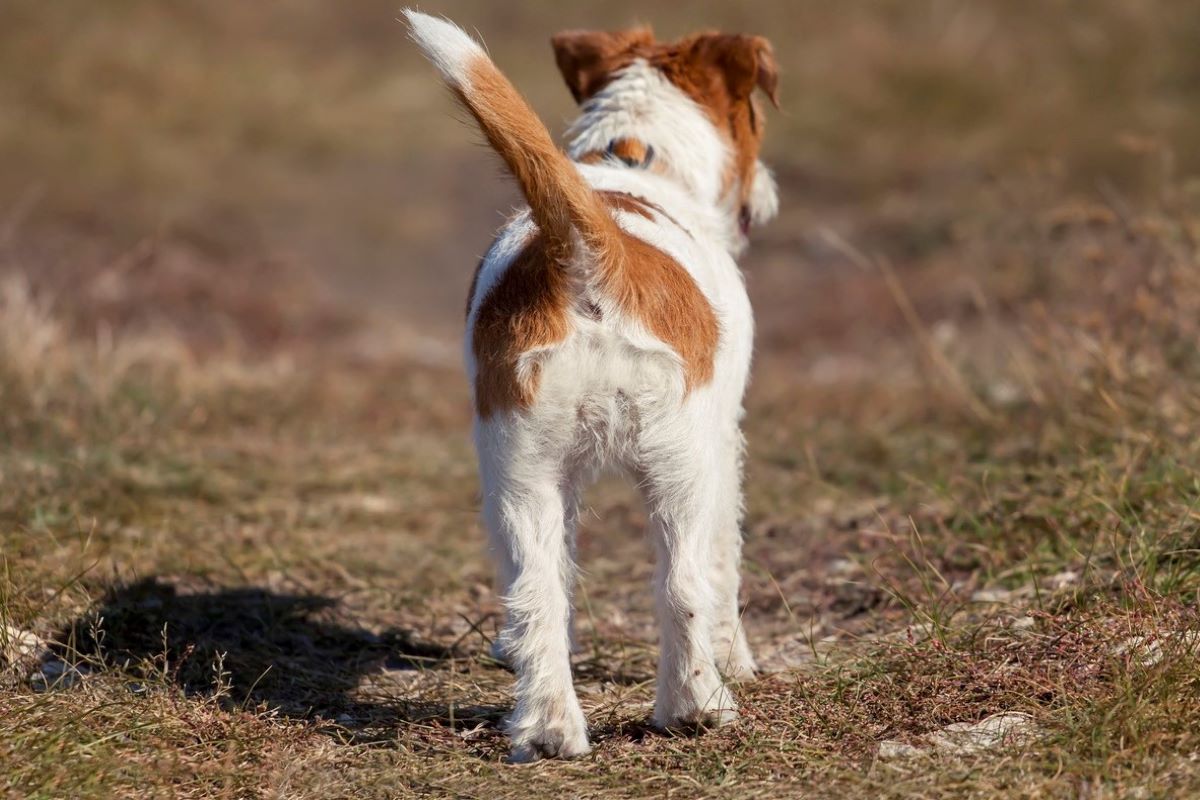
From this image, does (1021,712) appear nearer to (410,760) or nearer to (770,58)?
(410,760)

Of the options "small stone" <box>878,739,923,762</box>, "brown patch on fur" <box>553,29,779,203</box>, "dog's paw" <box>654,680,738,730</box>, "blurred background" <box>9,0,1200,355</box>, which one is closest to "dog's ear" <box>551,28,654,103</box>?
"brown patch on fur" <box>553,29,779,203</box>

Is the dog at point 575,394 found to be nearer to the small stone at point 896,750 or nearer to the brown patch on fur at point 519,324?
the brown patch on fur at point 519,324

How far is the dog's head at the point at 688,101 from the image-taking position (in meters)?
4.31

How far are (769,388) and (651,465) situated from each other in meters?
5.55

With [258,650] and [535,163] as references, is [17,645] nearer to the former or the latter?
[258,650]

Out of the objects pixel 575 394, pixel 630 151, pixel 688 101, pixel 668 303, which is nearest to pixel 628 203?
pixel 668 303

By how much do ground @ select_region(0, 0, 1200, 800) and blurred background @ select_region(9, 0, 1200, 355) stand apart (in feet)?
0.29

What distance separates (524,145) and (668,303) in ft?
1.71

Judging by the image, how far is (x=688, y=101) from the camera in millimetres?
4430

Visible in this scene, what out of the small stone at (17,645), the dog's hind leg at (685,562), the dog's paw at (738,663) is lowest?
the dog's paw at (738,663)

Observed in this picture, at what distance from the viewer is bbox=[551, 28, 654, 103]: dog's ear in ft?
15.1

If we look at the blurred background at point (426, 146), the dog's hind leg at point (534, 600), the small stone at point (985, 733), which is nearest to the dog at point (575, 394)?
the dog's hind leg at point (534, 600)

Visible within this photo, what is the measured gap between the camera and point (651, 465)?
3205mm

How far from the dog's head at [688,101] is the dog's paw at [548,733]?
1.80 metres
